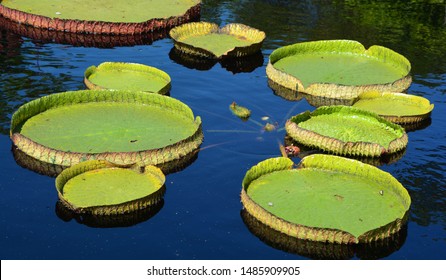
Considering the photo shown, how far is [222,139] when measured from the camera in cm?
1049

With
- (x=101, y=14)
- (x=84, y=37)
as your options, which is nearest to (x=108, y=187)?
(x=84, y=37)

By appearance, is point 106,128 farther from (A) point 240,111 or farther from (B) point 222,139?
(A) point 240,111

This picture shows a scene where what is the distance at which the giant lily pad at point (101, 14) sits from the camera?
1434cm

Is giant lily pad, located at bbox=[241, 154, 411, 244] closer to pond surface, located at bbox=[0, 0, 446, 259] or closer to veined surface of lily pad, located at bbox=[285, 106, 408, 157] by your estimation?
pond surface, located at bbox=[0, 0, 446, 259]

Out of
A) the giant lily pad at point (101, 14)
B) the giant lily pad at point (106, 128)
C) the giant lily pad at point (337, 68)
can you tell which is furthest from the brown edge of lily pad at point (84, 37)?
the giant lily pad at point (106, 128)

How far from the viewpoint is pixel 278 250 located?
8203 mm

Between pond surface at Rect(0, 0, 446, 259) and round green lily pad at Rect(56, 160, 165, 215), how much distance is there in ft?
0.64

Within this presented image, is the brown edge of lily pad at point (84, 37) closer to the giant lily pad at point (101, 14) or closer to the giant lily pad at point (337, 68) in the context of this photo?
the giant lily pad at point (101, 14)

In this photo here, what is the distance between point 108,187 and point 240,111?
2.98m

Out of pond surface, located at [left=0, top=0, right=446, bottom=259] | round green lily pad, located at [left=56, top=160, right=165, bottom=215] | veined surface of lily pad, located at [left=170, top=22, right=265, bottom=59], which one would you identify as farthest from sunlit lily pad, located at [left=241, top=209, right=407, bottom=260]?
veined surface of lily pad, located at [left=170, top=22, right=265, bottom=59]

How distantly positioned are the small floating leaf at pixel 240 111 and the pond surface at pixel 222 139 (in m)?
0.09

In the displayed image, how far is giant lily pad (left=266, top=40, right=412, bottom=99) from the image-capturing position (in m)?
11.9

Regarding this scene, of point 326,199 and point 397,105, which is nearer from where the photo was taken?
point 326,199

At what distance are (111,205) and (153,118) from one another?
2382mm
